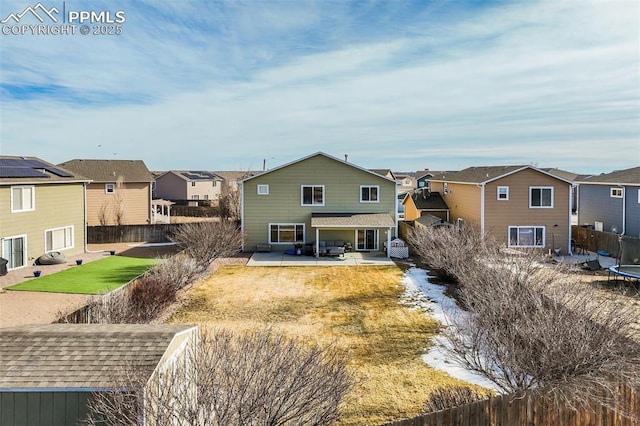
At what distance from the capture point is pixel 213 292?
62.6 ft

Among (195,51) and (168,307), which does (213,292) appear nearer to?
(168,307)

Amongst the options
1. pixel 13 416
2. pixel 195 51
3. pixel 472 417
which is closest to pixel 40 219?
pixel 195 51

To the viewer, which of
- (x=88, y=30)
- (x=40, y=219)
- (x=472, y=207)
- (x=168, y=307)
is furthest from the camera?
(x=472, y=207)

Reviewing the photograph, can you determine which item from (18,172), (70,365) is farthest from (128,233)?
(70,365)

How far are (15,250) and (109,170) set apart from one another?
18487 mm

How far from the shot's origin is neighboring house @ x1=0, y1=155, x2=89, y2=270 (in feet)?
72.8

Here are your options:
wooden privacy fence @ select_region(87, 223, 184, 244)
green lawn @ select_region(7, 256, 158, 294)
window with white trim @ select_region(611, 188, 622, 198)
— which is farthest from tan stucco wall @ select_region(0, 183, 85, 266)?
window with white trim @ select_region(611, 188, 622, 198)

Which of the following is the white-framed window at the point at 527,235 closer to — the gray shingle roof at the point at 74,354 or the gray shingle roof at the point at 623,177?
the gray shingle roof at the point at 623,177

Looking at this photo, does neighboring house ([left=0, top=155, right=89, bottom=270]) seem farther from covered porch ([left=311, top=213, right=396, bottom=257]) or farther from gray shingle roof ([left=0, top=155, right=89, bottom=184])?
covered porch ([left=311, top=213, right=396, bottom=257])

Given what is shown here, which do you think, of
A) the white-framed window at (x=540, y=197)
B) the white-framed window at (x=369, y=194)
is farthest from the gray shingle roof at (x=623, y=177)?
the white-framed window at (x=369, y=194)

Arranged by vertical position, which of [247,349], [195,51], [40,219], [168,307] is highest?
[195,51]

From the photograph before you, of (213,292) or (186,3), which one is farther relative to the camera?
(213,292)

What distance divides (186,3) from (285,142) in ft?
98.7

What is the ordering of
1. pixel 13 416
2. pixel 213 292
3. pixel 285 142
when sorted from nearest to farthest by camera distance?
pixel 13 416 < pixel 213 292 < pixel 285 142
